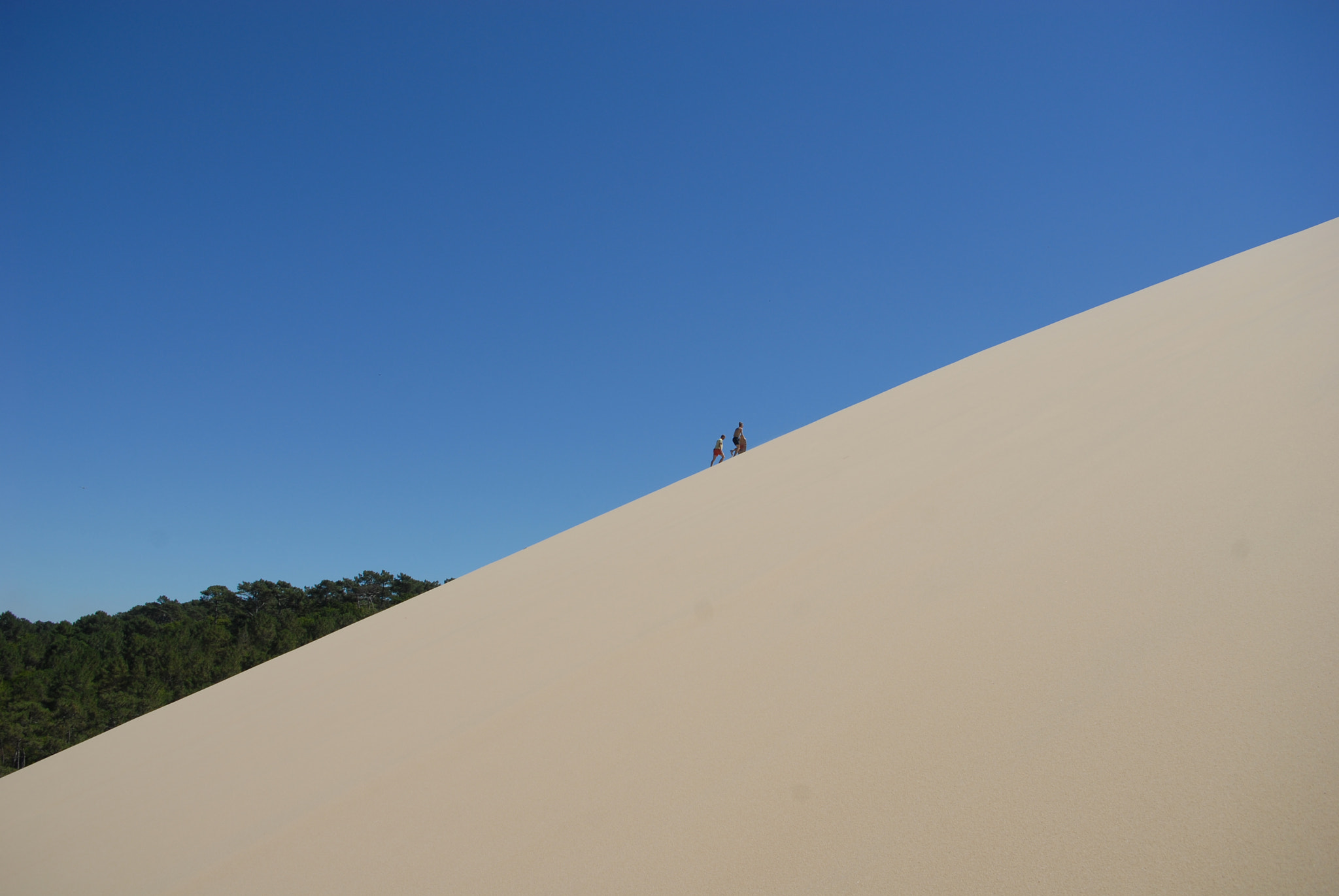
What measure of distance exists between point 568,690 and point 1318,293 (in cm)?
666

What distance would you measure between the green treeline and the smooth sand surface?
18.4 m

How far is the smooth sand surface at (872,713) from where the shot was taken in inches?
69.0

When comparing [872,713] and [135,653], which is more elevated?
[135,653]

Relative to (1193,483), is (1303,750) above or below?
below

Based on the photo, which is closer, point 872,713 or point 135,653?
point 872,713

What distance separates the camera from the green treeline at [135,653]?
2069 cm

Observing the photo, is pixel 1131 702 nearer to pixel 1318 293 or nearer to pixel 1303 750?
pixel 1303 750

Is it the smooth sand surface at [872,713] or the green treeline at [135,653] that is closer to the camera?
the smooth sand surface at [872,713]

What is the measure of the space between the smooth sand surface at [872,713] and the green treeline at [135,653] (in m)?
18.4

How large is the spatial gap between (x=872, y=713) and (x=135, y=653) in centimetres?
2971

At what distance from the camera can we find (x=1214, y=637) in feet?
7.12

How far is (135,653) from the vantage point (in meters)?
24.6

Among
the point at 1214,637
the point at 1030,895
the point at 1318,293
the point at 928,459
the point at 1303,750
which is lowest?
the point at 1030,895

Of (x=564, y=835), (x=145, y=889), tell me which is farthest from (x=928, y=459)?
(x=145, y=889)
